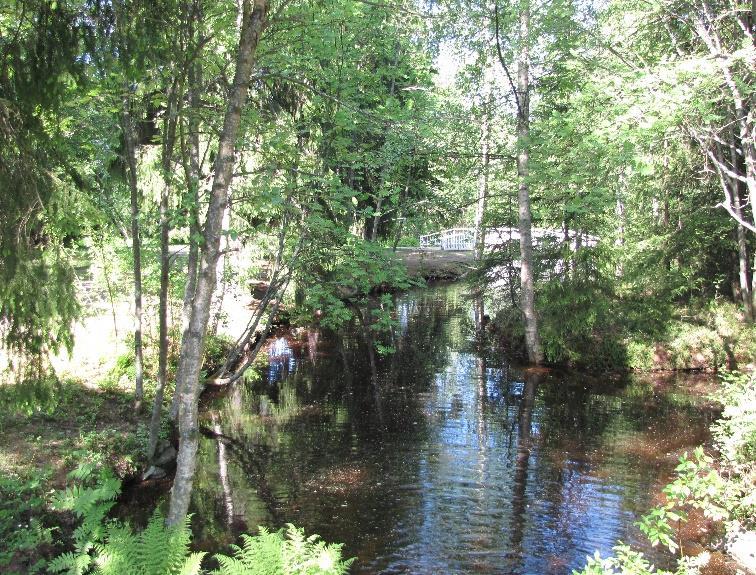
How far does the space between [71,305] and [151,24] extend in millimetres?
2523

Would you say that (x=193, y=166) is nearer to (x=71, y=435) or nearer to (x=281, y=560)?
(x=71, y=435)

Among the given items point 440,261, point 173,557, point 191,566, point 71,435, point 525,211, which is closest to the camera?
point 191,566

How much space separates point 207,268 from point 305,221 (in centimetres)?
361

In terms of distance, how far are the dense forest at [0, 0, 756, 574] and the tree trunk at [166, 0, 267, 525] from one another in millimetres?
27

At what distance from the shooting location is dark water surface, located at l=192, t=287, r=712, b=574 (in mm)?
6574

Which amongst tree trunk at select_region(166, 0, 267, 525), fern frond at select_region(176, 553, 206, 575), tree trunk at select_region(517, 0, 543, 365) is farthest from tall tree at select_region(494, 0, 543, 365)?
fern frond at select_region(176, 553, 206, 575)

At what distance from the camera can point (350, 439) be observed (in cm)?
959

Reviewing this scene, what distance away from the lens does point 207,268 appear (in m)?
5.21

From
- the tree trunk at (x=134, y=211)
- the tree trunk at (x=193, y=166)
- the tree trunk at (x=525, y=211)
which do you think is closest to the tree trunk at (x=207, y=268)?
the tree trunk at (x=193, y=166)

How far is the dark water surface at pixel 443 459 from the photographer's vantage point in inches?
259

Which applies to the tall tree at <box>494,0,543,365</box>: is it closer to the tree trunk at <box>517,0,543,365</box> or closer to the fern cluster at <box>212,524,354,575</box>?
the tree trunk at <box>517,0,543,365</box>

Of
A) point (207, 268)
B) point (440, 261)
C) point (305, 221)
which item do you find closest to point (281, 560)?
point (207, 268)

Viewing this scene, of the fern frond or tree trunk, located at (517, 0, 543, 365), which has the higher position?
tree trunk, located at (517, 0, 543, 365)

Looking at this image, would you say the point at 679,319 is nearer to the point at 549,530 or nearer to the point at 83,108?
the point at 549,530
